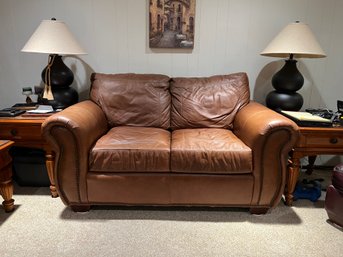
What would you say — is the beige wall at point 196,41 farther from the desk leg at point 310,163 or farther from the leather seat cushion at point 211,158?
the leather seat cushion at point 211,158

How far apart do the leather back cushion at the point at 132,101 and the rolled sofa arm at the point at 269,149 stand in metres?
0.78

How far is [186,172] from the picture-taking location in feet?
5.85

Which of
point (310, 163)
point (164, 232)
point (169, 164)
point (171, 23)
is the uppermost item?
point (171, 23)

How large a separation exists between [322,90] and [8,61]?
3.19 meters

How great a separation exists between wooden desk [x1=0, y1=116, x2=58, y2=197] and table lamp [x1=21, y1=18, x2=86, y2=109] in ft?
1.06

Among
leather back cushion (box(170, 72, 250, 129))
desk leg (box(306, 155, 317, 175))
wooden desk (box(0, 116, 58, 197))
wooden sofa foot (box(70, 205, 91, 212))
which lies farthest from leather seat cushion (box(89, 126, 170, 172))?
desk leg (box(306, 155, 317, 175))

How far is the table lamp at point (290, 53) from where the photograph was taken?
206cm

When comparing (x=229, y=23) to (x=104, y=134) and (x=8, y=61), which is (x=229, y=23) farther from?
(x=8, y=61)

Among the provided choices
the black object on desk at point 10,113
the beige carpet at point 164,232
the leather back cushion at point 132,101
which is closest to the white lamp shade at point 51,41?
the leather back cushion at point 132,101

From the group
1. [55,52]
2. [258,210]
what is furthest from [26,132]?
[258,210]

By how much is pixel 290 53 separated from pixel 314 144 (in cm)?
76

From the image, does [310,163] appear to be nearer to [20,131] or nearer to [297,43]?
[297,43]

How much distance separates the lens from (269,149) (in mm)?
1719

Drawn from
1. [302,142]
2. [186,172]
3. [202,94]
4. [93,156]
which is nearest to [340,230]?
[302,142]
